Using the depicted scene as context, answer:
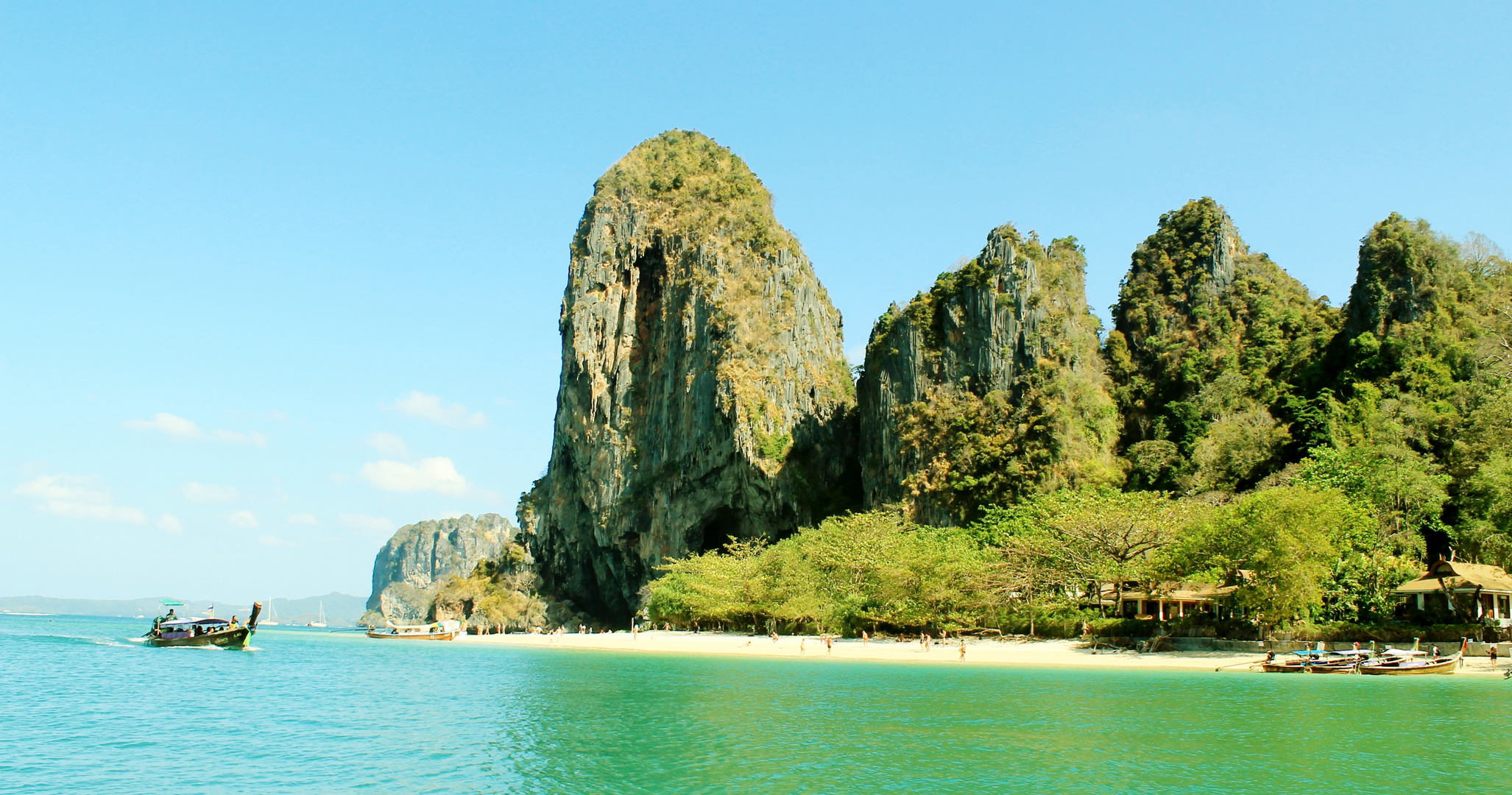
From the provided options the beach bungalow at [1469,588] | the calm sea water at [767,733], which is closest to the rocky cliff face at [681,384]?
the calm sea water at [767,733]

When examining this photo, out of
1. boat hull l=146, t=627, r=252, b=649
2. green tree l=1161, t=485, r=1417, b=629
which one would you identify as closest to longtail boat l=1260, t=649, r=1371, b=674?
green tree l=1161, t=485, r=1417, b=629

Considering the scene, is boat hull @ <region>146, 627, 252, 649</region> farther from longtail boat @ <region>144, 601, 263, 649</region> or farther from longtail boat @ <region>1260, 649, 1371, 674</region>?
longtail boat @ <region>1260, 649, 1371, 674</region>

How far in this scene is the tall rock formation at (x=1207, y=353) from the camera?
5238 centimetres

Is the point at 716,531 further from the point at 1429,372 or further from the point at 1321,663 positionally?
the point at 1321,663

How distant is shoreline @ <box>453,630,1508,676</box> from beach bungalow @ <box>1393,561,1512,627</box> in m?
3.06

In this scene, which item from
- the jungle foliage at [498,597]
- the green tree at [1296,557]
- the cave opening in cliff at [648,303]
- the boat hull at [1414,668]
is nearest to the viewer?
the boat hull at [1414,668]

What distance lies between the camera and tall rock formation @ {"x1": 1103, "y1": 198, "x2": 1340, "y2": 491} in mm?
52375

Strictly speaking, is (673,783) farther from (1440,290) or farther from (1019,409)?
(1440,290)

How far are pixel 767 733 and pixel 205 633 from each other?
146 feet

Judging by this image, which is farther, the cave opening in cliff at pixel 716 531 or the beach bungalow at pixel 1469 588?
the cave opening in cliff at pixel 716 531

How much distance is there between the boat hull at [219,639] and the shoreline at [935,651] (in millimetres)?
15225

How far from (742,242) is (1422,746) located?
62.7m

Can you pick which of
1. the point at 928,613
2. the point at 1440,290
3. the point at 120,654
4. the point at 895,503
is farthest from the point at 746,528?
the point at 1440,290

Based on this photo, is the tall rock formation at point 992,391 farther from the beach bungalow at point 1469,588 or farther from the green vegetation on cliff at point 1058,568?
the beach bungalow at point 1469,588
